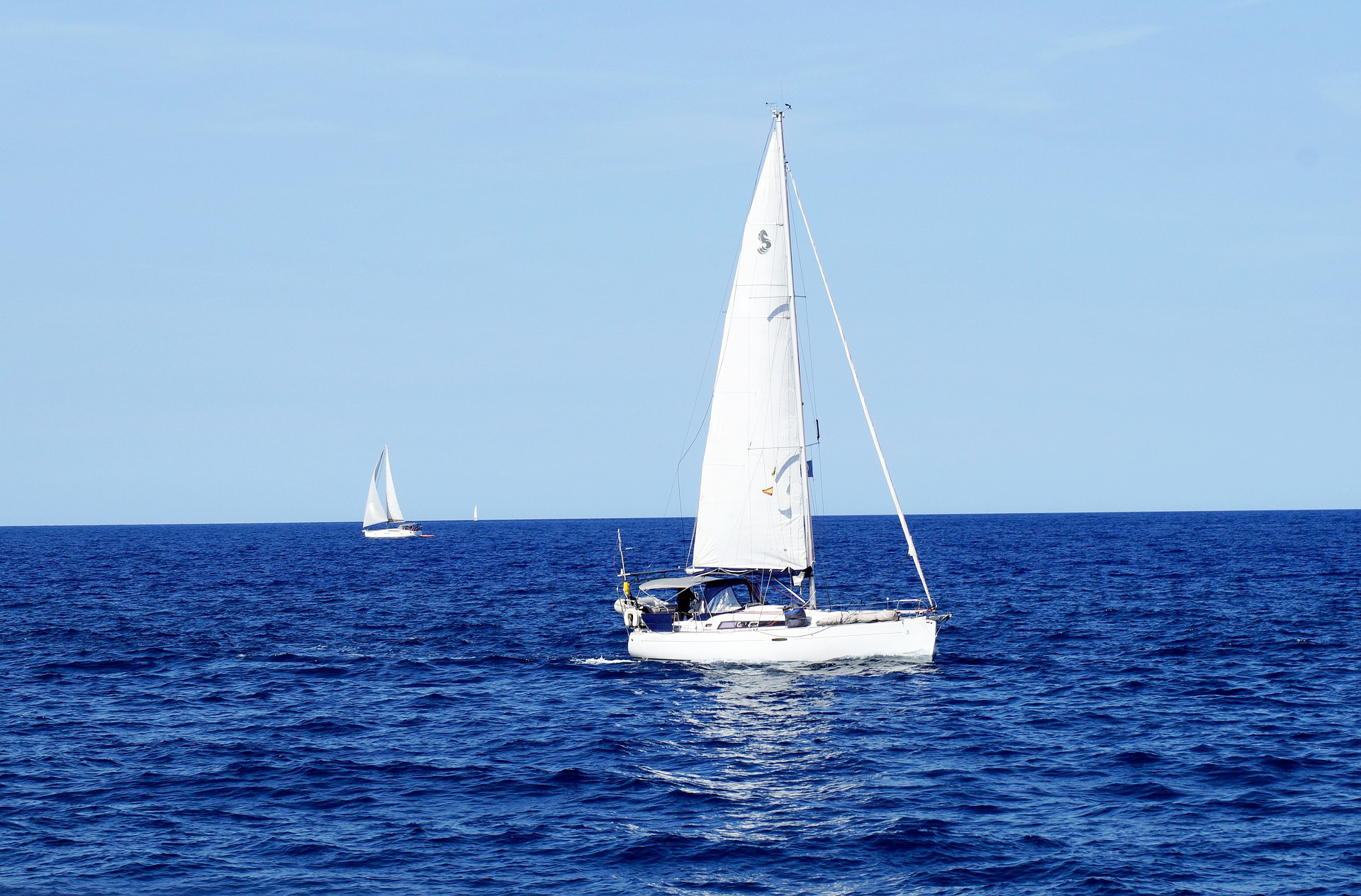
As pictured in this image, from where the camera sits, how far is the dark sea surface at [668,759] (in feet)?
67.5

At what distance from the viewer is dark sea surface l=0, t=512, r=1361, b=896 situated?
20562 millimetres

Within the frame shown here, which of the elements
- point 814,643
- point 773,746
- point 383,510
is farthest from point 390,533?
point 773,746

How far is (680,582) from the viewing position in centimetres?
4256

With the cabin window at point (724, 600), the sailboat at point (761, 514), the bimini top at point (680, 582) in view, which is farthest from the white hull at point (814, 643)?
the bimini top at point (680, 582)

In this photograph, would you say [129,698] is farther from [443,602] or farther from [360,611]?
[443,602]

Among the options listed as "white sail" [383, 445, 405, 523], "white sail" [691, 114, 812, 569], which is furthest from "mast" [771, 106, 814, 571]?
"white sail" [383, 445, 405, 523]

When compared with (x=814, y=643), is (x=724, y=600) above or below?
above

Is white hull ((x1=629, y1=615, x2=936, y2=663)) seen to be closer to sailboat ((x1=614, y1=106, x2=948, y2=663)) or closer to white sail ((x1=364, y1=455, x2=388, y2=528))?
sailboat ((x1=614, y1=106, x2=948, y2=663))

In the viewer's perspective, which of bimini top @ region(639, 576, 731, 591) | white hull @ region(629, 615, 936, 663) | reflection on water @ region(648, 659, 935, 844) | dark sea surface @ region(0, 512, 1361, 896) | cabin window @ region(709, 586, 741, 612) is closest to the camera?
dark sea surface @ region(0, 512, 1361, 896)

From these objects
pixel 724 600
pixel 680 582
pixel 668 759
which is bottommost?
pixel 668 759

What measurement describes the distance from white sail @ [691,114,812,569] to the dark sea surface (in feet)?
15.9

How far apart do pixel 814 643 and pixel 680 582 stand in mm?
5716

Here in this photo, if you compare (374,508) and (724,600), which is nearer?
(724,600)

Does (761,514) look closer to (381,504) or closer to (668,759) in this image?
(668,759)
